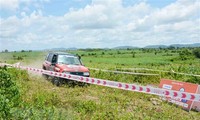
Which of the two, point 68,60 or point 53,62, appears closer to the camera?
point 68,60

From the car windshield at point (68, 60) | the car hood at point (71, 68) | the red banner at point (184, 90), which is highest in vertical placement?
the car windshield at point (68, 60)

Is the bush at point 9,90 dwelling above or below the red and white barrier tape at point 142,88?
above

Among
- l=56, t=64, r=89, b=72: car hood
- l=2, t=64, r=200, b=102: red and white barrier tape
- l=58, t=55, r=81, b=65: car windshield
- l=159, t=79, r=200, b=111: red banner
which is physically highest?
l=58, t=55, r=81, b=65: car windshield

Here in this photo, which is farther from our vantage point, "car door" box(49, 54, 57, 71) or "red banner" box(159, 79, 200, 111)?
"car door" box(49, 54, 57, 71)

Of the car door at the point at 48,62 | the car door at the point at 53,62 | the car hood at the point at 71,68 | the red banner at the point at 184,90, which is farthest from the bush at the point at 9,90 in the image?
the car door at the point at 48,62

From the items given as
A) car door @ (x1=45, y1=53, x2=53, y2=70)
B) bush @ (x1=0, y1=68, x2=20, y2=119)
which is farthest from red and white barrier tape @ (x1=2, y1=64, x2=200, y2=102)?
bush @ (x1=0, y1=68, x2=20, y2=119)

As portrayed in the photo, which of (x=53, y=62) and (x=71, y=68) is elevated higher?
(x=53, y=62)

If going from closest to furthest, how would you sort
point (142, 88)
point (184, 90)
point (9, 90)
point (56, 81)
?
point (9, 90)
point (142, 88)
point (184, 90)
point (56, 81)

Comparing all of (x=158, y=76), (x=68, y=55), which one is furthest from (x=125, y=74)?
(x=68, y=55)

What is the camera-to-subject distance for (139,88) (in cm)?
1086

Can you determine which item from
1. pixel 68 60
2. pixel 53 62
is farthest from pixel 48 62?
pixel 68 60

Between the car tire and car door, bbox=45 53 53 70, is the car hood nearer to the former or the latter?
the car tire

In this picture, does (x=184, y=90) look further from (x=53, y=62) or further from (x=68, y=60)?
(x=53, y=62)

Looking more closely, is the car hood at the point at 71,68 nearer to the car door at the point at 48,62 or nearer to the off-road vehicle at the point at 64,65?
the off-road vehicle at the point at 64,65
